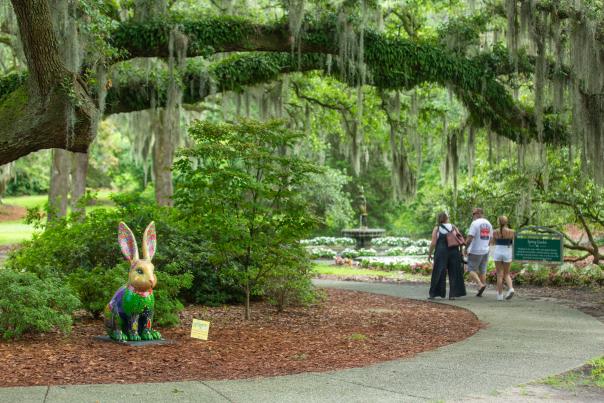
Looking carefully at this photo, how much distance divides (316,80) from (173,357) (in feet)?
44.5

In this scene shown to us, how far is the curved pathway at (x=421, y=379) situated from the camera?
217 inches

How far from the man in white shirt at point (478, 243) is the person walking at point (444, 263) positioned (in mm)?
413

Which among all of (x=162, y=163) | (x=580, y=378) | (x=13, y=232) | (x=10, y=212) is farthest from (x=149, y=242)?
(x=10, y=212)

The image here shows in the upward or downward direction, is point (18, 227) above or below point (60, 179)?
below

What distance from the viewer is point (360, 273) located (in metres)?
20.2

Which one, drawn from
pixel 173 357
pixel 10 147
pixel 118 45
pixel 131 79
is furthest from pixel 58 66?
pixel 131 79

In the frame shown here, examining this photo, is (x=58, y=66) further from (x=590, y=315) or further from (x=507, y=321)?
(x=590, y=315)

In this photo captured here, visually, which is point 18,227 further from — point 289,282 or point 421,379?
point 421,379

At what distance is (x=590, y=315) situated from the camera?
10.9m

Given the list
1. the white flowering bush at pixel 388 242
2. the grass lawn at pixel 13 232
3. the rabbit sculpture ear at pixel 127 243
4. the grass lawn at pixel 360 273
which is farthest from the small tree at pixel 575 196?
the grass lawn at pixel 13 232

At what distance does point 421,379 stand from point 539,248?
359 inches

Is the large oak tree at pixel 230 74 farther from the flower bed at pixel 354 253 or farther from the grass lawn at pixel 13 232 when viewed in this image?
the grass lawn at pixel 13 232

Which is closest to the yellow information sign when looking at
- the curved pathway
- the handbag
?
the curved pathway

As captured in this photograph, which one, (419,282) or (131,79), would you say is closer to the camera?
(131,79)
